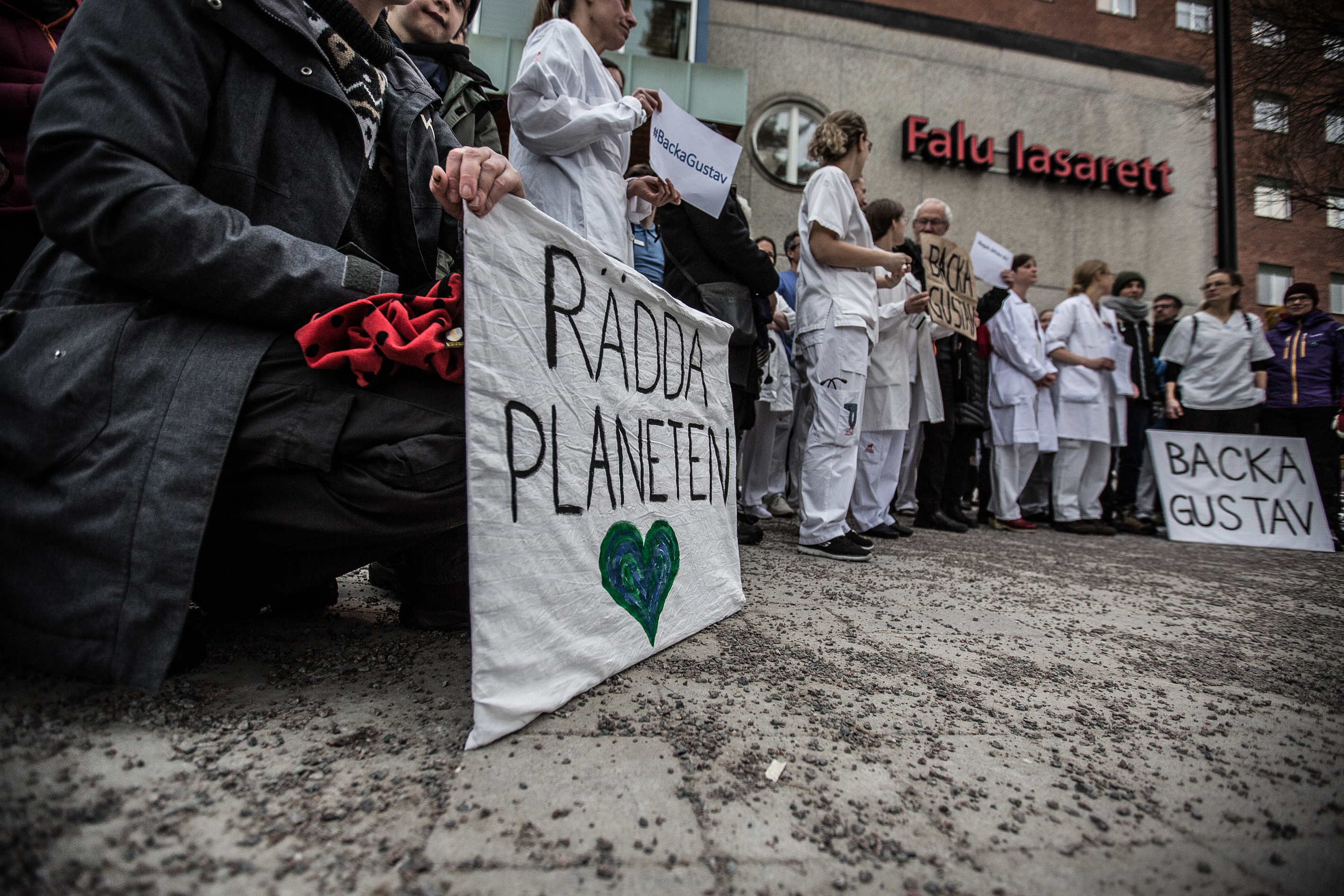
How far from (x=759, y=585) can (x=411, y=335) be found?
164 cm

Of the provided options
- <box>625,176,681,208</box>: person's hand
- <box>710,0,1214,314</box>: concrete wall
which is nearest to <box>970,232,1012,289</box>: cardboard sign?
<box>625,176,681,208</box>: person's hand

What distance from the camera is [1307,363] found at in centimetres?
→ 541

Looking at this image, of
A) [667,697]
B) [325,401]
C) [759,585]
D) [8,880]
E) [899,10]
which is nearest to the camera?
[8,880]

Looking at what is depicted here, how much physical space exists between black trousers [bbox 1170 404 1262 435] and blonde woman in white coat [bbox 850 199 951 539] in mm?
3101

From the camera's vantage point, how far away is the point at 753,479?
4254 mm

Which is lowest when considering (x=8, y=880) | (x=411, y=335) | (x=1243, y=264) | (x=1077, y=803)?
(x=1077, y=803)

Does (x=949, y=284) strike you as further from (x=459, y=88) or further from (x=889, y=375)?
(x=459, y=88)

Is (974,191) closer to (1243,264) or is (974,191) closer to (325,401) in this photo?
(1243,264)

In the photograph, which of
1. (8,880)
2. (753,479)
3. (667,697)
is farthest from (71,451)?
(753,479)

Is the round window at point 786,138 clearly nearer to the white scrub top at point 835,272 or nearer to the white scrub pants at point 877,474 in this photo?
the white scrub pants at point 877,474

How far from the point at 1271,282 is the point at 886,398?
723 inches

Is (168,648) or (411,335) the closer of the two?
(168,648)

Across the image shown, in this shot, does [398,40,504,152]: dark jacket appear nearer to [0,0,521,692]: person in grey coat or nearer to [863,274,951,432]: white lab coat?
[0,0,521,692]: person in grey coat

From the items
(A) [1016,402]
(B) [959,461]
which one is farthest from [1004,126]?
(B) [959,461]
